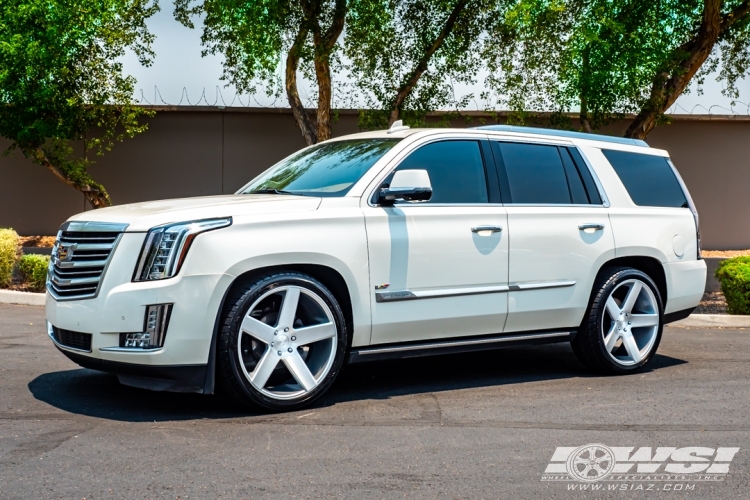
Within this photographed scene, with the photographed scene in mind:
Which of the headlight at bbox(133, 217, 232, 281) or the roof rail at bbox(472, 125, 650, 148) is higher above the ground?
the roof rail at bbox(472, 125, 650, 148)

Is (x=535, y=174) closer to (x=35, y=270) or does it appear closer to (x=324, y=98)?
(x=324, y=98)

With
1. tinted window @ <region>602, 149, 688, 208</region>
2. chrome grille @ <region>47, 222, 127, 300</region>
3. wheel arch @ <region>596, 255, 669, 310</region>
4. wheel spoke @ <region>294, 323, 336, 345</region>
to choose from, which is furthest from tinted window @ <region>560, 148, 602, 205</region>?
chrome grille @ <region>47, 222, 127, 300</region>

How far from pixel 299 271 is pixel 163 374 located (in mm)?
1081

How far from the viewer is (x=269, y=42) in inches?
571

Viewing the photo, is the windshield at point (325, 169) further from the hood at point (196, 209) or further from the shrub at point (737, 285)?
the shrub at point (737, 285)

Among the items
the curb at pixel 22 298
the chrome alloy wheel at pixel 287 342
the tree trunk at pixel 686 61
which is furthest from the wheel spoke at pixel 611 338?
Result: the curb at pixel 22 298

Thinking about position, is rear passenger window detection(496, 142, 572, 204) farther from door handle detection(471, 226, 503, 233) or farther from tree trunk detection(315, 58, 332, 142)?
tree trunk detection(315, 58, 332, 142)

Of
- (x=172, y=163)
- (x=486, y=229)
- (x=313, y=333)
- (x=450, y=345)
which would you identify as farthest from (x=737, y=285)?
(x=172, y=163)

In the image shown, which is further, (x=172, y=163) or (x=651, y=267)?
(x=172, y=163)

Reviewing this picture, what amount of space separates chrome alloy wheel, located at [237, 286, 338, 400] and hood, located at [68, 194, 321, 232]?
533 mm

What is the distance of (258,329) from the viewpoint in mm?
5617

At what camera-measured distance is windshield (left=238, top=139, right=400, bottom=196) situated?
251 inches

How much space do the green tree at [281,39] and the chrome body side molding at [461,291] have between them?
26.0 feet

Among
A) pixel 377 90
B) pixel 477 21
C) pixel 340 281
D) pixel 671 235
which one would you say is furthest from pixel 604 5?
pixel 340 281
